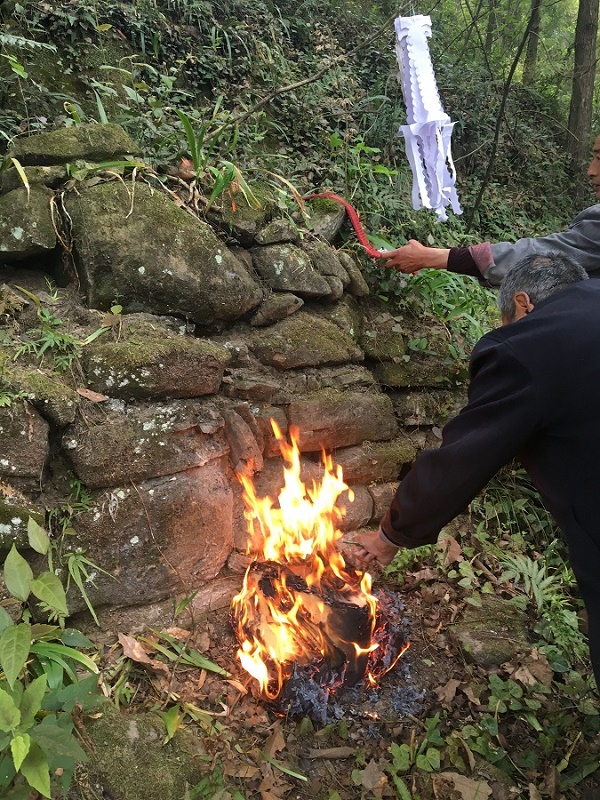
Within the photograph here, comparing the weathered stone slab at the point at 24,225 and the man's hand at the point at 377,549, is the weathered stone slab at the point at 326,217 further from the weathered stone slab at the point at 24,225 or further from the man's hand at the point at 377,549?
the man's hand at the point at 377,549

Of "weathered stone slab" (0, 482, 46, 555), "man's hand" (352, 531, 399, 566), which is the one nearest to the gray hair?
"man's hand" (352, 531, 399, 566)

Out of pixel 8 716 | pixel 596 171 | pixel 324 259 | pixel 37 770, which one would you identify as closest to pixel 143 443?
pixel 8 716

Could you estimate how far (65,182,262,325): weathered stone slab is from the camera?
10.8 ft

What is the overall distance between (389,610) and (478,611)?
1.98 ft

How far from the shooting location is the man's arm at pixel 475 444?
6.27ft

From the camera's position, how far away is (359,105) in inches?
253

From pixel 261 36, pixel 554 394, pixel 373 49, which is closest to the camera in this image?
pixel 554 394

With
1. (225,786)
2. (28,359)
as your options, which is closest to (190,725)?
(225,786)

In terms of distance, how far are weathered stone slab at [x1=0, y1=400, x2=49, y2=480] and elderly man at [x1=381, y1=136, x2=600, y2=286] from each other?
2693 millimetres

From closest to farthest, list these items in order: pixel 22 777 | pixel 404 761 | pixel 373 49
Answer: pixel 22 777 → pixel 404 761 → pixel 373 49

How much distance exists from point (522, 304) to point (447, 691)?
2146 millimetres

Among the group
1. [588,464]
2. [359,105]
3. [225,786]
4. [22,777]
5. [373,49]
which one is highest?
[373,49]

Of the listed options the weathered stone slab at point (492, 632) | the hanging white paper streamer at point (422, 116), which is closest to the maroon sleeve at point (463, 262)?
the hanging white paper streamer at point (422, 116)

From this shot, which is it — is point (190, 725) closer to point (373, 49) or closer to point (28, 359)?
point (28, 359)
